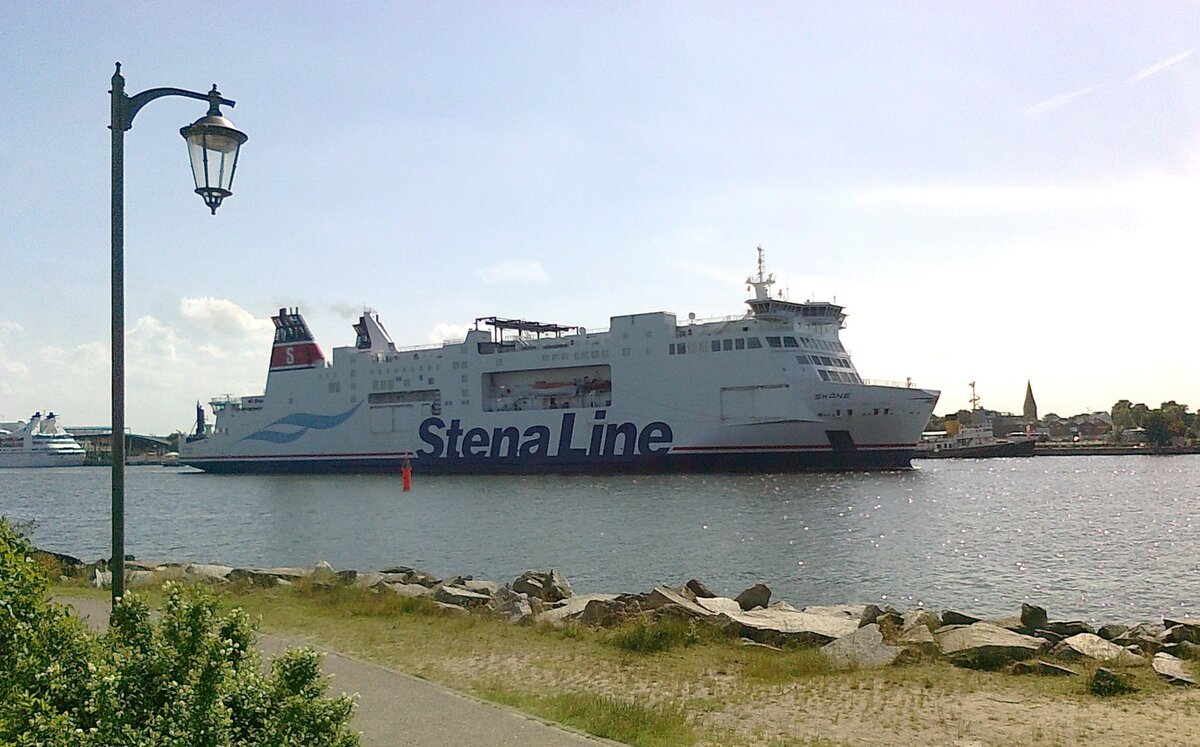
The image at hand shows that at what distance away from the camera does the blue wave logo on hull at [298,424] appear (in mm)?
53266

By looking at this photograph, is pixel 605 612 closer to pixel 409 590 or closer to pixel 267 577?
pixel 409 590

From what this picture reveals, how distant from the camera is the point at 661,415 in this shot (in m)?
42.8

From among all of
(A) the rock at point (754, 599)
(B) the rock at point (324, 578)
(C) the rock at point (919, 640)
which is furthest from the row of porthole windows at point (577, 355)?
(C) the rock at point (919, 640)

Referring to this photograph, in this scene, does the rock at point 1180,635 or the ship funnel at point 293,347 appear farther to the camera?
the ship funnel at point 293,347

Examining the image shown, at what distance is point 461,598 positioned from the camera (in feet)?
33.5

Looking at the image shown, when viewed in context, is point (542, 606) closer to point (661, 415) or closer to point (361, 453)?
point (661, 415)

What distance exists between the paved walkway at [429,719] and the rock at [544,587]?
5.15m

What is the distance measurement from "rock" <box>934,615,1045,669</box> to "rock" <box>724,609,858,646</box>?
0.78 meters

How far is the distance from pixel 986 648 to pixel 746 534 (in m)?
13.8

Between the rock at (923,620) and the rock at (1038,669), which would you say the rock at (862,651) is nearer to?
the rock at (1038,669)

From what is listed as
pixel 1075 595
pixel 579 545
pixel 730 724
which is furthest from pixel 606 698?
pixel 579 545

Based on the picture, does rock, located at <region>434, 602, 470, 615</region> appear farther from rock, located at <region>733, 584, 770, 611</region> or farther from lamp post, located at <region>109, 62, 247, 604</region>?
lamp post, located at <region>109, 62, 247, 604</region>

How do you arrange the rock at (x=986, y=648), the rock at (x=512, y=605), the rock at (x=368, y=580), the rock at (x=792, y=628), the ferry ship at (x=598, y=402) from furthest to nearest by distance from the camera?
the ferry ship at (x=598, y=402) → the rock at (x=368, y=580) → the rock at (x=512, y=605) → the rock at (x=792, y=628) → the rock at (x=986, y=648)

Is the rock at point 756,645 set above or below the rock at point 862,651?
below
